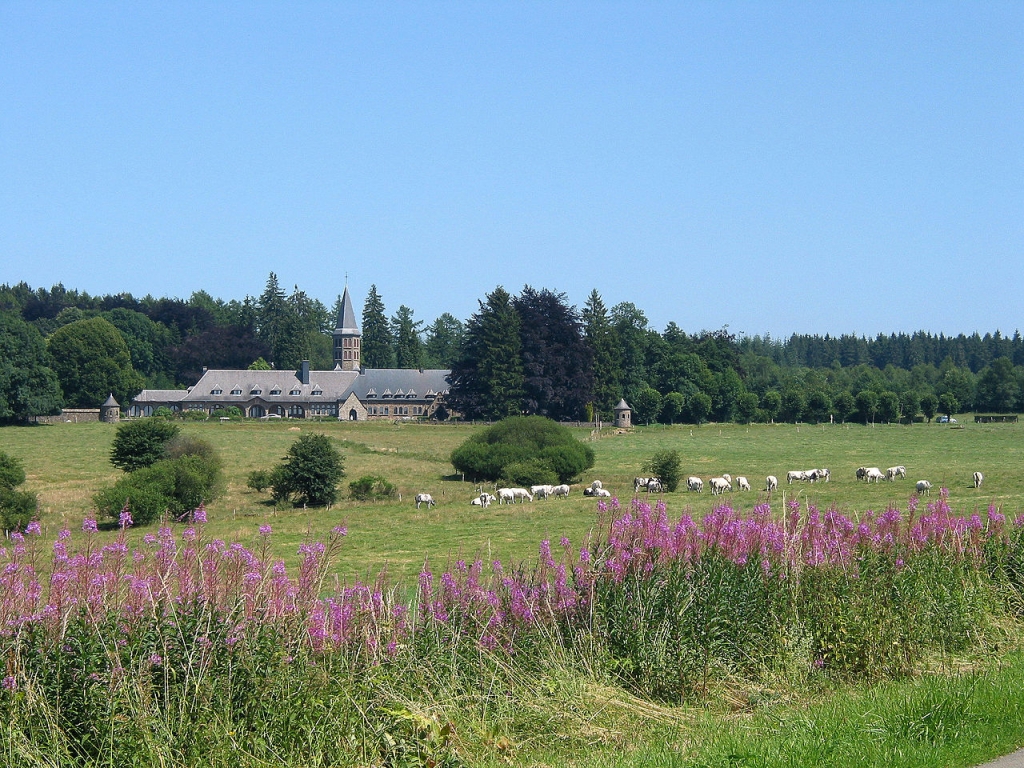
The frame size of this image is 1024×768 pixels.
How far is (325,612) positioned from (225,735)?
1633 millimetres

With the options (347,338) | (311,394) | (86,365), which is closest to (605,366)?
(311,394)

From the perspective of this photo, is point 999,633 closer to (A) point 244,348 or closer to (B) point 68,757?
(B) point 68,757

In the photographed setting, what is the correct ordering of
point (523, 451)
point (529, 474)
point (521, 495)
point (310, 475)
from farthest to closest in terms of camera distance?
1. point (523, 451)
2. point (529, 474)
3. point (521, 495)
4. point (310, 475)

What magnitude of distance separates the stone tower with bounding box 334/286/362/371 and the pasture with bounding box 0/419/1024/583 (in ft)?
138

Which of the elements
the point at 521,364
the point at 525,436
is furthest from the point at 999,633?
the point at 521,364

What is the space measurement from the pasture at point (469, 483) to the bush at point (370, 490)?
1.84 meters

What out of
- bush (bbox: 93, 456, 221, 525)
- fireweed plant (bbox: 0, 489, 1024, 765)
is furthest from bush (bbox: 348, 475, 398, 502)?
fireweed plant (bbox: 0, 489, 1024, 765)

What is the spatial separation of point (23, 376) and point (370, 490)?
64.1 metres

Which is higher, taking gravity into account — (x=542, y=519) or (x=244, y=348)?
(x=244, y=348)

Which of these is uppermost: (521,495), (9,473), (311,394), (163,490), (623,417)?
(311,394)

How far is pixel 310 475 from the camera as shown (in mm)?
43469

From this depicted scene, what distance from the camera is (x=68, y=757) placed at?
6.99 meters

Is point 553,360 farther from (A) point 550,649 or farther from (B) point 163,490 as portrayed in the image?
(A) point 550,649

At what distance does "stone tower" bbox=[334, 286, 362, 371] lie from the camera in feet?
499
